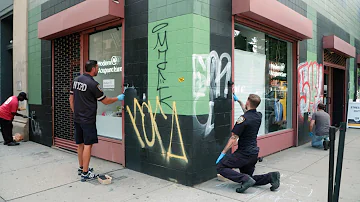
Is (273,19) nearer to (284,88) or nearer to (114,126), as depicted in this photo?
(284,88)

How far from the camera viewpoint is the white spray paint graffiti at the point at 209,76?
4.44m

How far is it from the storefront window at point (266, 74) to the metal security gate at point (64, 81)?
3.75 metres

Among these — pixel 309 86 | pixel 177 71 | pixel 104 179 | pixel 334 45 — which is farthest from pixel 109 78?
pixel 334 45

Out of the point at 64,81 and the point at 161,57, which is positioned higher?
the point at 161,57

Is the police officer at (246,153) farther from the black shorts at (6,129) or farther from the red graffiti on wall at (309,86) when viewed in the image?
the black shorts at (6,129)

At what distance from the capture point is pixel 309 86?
323 inches

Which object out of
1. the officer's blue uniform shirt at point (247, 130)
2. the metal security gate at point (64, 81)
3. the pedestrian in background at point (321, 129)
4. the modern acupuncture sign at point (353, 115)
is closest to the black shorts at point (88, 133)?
the officer's blue uniform shirt at point (247, 130)

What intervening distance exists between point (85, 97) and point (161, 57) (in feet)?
4.57

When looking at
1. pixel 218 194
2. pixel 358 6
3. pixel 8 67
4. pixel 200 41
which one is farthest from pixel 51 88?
pixel 358 6

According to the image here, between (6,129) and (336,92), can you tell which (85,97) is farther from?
(336,92)

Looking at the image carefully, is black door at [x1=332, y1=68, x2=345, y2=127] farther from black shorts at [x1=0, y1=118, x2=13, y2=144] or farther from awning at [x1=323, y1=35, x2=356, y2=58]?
black shorts at [x1=0, y1=118, x2=13, y2=144]

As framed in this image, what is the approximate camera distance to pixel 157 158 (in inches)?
192

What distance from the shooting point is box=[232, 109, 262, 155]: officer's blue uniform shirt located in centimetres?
411

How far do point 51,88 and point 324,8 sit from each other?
8.40m
